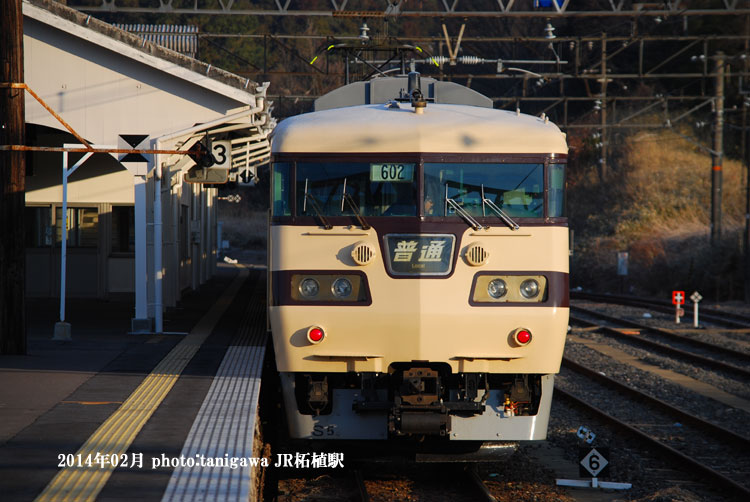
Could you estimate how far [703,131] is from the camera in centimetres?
5134

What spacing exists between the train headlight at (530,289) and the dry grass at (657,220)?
2539cm

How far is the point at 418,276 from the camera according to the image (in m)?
7.86

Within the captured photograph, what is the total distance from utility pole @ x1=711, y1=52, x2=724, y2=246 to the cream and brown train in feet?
80.8

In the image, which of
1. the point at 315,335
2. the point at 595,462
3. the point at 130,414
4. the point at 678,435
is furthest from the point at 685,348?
the point at 130,414

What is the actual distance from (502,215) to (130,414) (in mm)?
3599

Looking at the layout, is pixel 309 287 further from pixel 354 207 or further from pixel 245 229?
pixel 245 229

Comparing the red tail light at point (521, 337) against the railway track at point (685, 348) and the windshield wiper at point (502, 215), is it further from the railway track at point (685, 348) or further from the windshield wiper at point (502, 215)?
the railway track at point (685, 348)

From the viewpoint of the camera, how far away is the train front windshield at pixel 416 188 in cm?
805

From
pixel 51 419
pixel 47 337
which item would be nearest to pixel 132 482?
pixel 51 419

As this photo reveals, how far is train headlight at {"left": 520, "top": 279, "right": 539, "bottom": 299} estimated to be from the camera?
7969 mm

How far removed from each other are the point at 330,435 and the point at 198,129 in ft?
26.5

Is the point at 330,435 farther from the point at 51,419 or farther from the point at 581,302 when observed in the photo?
Answer: the point at 581,302

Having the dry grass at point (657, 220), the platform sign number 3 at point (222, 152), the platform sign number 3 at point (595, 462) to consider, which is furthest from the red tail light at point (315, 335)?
the dry grass at point (657, 220)

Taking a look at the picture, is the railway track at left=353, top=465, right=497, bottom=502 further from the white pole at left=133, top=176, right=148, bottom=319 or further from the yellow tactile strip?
the white pole at left=133, top=176, right=148, bottom=319
